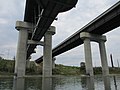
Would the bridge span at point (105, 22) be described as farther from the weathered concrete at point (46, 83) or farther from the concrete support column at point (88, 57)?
the weathered concrete at point (46, 83)

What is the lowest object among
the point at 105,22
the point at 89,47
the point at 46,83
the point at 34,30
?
the point at 46,83

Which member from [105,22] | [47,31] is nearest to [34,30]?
[47,31]

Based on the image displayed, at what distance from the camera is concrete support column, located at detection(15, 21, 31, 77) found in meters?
25.2

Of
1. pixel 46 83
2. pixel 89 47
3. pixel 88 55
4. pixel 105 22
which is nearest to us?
pixel 46 83

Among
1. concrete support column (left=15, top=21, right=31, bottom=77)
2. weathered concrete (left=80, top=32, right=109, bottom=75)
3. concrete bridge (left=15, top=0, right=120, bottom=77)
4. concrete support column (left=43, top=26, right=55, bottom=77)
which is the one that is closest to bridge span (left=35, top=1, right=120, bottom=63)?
concrete bridge (left=15, top=0, right=120, bottom=77)

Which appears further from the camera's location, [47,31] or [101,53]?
[101,53]

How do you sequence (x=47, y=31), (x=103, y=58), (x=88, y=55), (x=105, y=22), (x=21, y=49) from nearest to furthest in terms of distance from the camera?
(x=21, y=49) → (x=105, y=22) → (x=47, y=31) → (x=88, y=55) → (x=103, y=58)

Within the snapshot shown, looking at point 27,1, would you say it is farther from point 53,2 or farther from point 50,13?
point 53,2

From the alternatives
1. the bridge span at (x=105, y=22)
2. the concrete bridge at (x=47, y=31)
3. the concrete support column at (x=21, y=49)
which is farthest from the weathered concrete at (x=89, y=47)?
the concrete support column at (x=21, y=49)

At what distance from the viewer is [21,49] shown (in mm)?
26438

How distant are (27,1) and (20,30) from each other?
8384 mm

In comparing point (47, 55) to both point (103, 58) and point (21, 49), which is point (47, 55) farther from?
point (103, 58)

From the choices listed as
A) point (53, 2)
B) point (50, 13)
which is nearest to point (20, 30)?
point (50, 13)

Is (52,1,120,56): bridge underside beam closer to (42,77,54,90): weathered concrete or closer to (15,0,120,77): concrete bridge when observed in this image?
(15,0,120,77): concrete bridge
